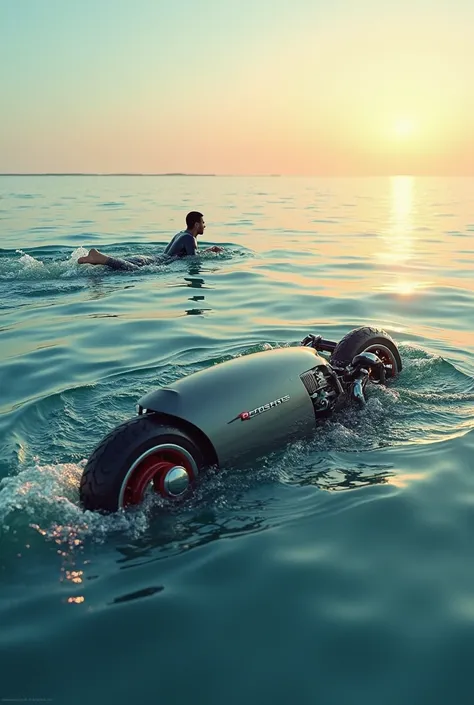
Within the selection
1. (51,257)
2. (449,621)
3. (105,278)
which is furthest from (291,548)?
(51,257)

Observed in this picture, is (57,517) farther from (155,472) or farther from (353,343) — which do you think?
(353,343)

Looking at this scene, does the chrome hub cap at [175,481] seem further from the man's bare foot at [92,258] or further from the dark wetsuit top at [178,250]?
the dark wetsuit top at [178,250]

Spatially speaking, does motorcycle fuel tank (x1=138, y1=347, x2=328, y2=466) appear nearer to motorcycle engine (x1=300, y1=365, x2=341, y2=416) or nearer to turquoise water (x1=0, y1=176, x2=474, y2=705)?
motorcycle engine (x1=300, y1=365, x2=341, y2=416)

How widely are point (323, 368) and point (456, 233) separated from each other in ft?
74.6

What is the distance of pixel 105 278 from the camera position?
51.3ft

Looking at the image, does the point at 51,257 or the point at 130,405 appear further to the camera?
the point at 51,257

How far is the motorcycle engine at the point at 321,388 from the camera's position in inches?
228

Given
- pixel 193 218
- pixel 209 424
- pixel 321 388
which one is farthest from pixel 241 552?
pixel 193 218

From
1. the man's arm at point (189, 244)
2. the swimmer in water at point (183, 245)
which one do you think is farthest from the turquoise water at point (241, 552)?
the man's arm at point (189, 244)

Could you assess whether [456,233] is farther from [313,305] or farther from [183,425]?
[183,425]

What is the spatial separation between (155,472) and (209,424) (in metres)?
0.51

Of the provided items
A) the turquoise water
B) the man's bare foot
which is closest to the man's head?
the man's bare foot

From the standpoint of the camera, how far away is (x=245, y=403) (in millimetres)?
5195

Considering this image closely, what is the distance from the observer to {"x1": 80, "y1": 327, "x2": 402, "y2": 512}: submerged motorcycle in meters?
4.61
